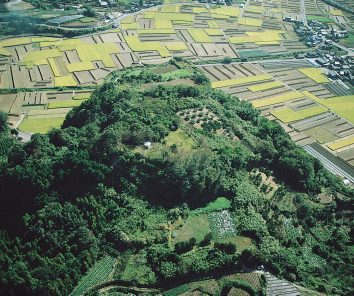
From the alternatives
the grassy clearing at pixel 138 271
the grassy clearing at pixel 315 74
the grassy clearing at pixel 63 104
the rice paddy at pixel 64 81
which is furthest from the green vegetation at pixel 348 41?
the grassy clearing at pixel 138 271

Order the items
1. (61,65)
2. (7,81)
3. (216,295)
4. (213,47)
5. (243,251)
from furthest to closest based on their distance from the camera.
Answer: (213,47) < (61,65) < (7,81) < (243,251) < (216,295)

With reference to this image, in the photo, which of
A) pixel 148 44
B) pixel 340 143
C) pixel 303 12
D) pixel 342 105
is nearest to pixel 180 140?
pixel 340 143

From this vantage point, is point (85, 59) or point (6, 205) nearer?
point (6, 205)

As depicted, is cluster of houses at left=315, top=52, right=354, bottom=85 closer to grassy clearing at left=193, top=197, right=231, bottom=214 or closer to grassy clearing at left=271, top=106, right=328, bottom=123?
grassy clearing at left=271, top=106, right=328, bottom=123

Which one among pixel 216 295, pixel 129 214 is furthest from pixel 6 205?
pixel 216 295

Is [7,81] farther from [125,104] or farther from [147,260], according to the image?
[147,260]
